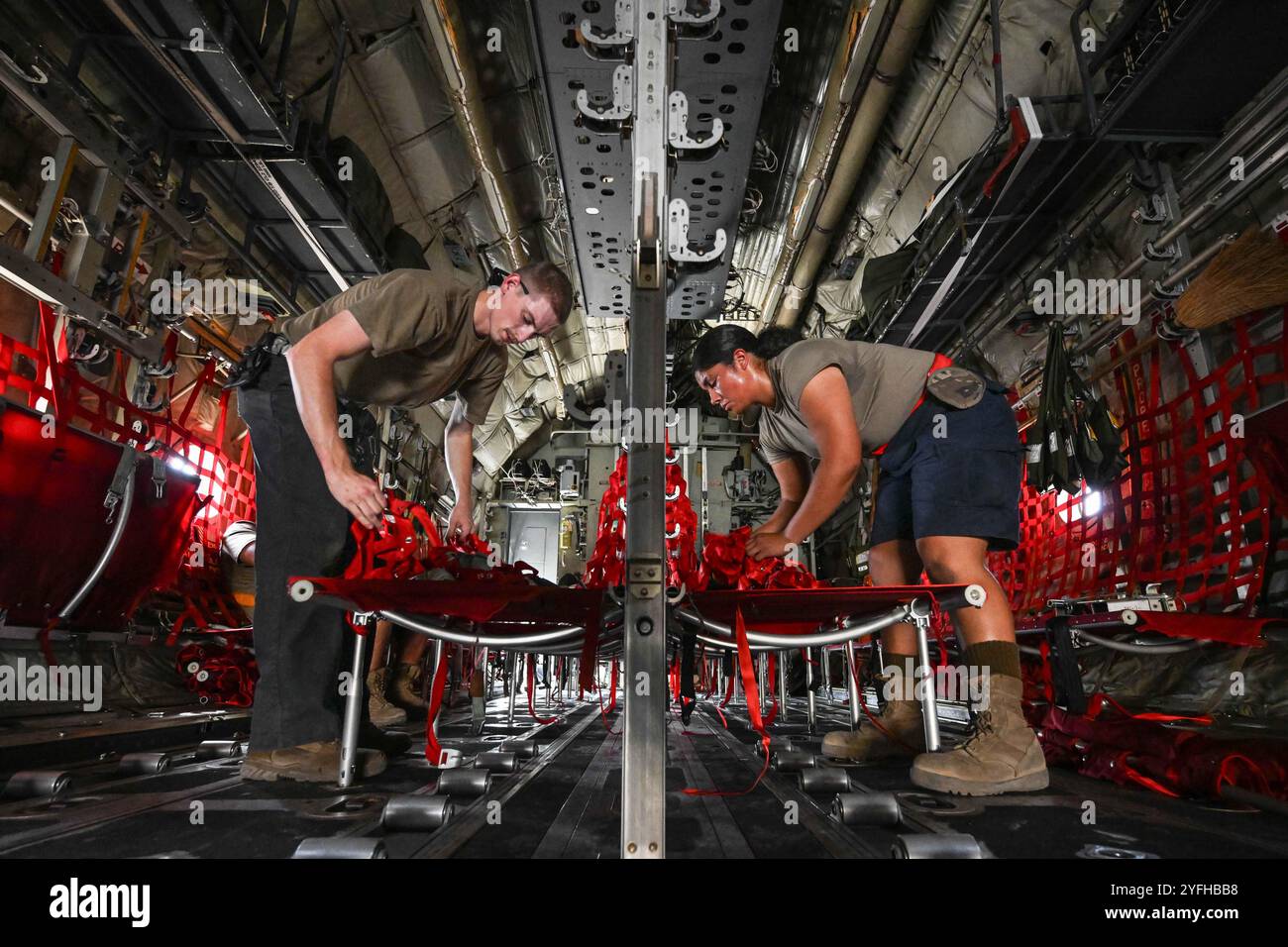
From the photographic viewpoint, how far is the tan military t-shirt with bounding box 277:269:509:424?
1.75m

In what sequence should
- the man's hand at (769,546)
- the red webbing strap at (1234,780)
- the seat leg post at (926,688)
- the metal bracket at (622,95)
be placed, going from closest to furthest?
the metal bracket at (622,95)
the red webbing strap at (1234,780)
the seat leg post at (926,688)
the man's hand at (769,546)

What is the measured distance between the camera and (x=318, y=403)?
1612 mm

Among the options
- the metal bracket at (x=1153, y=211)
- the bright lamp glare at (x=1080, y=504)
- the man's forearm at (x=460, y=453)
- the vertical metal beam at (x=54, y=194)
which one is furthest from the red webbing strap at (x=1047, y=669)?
the vertical metal beam at (x=54, y=194)

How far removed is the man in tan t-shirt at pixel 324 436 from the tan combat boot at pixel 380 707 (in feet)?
3.19

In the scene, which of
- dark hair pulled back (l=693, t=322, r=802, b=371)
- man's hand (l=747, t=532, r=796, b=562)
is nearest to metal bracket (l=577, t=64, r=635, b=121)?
dark hair pulled back (l=693, t=322, r=802, b=371)

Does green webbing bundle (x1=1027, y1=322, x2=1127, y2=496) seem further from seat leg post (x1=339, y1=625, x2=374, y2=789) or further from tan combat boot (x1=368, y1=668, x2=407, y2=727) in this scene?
tan combat boot (x1=368, y1=668, x2=407, y2=727)

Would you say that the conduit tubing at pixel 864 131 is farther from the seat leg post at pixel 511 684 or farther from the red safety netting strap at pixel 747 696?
the seat leg post at pixel 511 684

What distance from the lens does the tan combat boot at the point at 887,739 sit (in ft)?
7.36

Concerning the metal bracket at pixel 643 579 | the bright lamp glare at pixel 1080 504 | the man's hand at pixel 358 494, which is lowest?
the metal bracket at pixel 643 579

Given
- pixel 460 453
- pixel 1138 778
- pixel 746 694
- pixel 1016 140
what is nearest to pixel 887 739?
pixel 1138 778

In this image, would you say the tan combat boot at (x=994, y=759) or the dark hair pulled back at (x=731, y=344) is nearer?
the tan combat boot at (x=994, y=759)

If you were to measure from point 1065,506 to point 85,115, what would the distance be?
525cm

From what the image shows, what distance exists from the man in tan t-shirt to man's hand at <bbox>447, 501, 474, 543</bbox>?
0.39 meters

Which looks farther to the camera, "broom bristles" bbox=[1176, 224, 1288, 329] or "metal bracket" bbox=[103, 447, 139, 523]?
"metal bracket" bbox=[103, 447, 139, 523]
